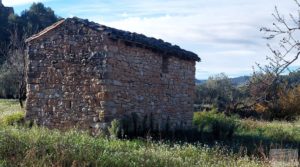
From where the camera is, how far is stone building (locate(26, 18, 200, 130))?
46.2ft

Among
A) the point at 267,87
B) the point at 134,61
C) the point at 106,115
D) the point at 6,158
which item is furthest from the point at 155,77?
the point at 267,87

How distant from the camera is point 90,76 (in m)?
14.3

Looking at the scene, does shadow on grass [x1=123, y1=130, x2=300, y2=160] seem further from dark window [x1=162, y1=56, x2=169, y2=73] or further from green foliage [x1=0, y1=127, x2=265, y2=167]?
green foliage [x1=0, y1=127, x2=265, y2=167]

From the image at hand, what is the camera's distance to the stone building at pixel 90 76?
14.1 meters

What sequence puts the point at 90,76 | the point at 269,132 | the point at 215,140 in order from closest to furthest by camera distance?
the point at 90,76 < the point at 215,140 < the point at 269,132

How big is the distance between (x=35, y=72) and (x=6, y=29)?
1158 inches

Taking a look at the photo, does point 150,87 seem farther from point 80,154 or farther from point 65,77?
point 80,154

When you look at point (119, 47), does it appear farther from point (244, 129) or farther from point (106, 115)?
point (244, 129)

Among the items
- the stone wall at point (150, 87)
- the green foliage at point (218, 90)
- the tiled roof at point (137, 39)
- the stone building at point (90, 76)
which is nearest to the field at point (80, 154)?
the stone building at point (90, 76)

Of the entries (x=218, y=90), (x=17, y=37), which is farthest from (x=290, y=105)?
(x=17, y=37)

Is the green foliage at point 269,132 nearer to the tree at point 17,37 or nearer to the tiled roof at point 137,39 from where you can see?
the tiled roof at point 137,39

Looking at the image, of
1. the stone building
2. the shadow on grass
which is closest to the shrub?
the shadow on grass

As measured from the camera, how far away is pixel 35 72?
15266 mm

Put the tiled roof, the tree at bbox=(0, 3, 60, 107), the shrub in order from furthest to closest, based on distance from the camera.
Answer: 1. the tree at bbox=(0, 3, 60, 107)
2. the shrub
3. the tiled roof
